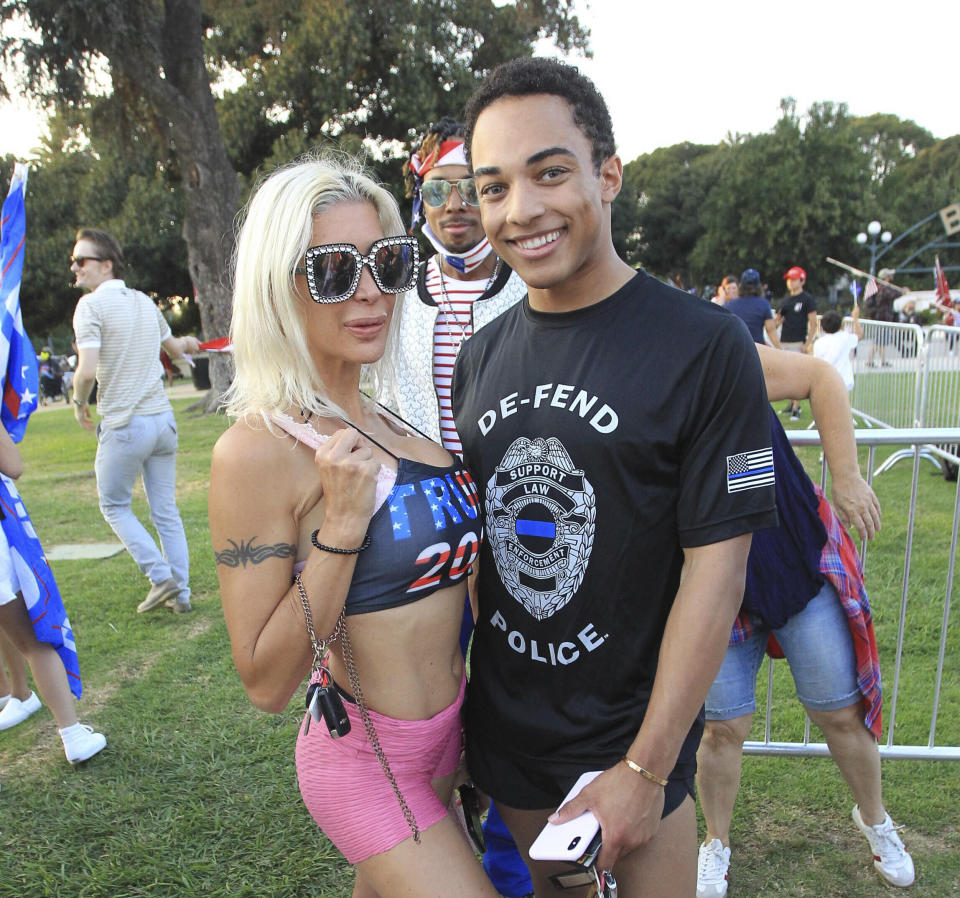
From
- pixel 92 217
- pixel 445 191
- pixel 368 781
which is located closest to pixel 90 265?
pixel 445 191

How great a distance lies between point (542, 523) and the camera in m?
1.61

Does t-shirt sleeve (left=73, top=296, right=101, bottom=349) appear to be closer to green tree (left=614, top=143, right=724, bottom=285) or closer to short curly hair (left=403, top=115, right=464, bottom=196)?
short curly hair (left=403, top=115, right=464, bottom=196)

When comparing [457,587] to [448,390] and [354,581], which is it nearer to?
[354,581]

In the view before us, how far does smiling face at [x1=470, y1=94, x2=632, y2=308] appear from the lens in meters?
1.51

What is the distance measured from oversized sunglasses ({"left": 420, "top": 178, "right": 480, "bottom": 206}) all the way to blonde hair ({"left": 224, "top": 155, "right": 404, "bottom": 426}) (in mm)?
1342

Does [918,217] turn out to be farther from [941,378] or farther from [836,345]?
[941,378]

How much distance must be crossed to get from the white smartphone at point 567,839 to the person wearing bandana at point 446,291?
1791 mm

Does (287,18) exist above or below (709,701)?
above

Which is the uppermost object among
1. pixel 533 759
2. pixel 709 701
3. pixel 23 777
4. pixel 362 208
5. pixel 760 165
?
pixel 760 165

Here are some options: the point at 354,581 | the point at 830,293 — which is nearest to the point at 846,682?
the point at 354,581

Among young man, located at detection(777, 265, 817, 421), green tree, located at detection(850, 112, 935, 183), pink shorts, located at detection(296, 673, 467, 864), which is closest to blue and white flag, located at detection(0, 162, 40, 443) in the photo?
pink shorts, located at detection(296, 673, 467, 864)

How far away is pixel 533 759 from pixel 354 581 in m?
0.56

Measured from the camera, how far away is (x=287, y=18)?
16.4m

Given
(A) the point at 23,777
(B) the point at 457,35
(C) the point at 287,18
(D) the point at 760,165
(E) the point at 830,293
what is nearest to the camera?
(A) the point at 23,777
